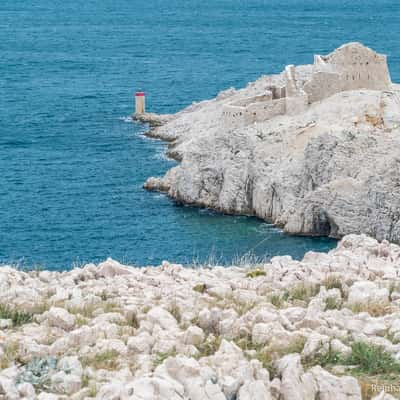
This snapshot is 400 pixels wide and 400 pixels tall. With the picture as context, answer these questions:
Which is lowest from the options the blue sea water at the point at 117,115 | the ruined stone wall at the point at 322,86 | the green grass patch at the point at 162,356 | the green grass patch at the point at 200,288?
the blue sea water at the point at 117,115

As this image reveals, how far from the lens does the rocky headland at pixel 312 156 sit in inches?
2028

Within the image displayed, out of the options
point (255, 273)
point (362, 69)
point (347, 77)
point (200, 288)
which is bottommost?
point (347, 77)

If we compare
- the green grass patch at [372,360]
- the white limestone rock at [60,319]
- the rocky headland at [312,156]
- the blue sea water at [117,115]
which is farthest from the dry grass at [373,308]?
the rocky headland at [312,156]

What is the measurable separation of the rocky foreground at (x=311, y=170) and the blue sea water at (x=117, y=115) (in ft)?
4.13

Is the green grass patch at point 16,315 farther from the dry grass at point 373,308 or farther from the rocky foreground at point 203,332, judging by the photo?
the dry grass at point 373,308

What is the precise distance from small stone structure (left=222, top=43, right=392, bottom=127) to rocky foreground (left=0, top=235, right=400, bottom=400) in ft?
139

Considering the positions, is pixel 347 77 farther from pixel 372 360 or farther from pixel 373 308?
pixel 372 360

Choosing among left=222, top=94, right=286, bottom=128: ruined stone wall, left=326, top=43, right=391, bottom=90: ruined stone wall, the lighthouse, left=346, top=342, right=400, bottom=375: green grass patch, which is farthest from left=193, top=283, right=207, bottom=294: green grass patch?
the lighthouse

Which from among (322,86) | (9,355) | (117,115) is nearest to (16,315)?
(9,355)

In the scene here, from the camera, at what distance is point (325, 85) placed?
6269cm

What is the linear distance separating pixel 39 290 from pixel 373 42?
130313mm

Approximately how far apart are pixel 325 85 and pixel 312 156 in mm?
8273

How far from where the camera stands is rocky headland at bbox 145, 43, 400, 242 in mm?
51500

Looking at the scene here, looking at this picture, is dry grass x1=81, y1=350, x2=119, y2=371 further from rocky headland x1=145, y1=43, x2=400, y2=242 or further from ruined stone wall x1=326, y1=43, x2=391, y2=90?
ruined stone wall x1=326, y1=43, x2=391, y2=90
